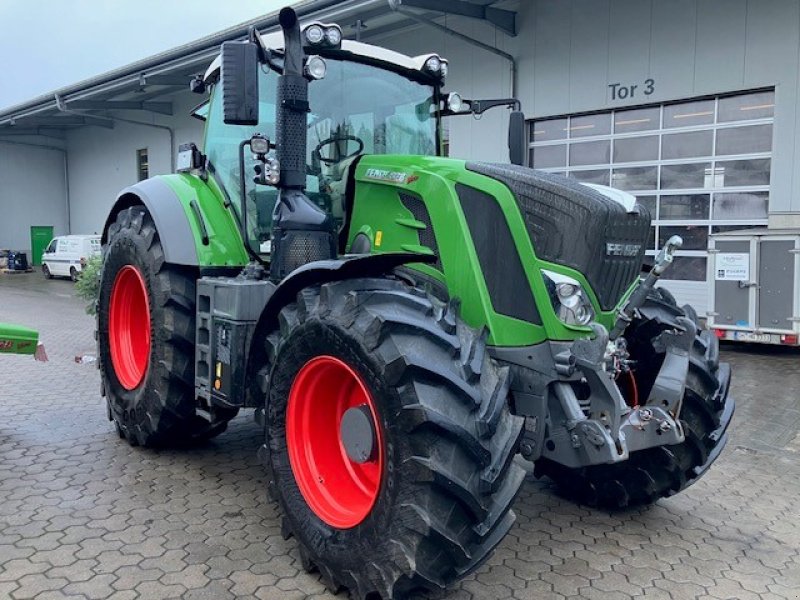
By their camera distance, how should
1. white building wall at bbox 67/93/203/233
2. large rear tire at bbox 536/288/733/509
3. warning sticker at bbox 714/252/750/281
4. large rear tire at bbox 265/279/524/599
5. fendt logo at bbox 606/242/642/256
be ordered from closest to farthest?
large rear tire at bbox 265/279/524/599 → fendt logo at bbox 606/242/642/256 → large rear tire at bbox 536/288/733/509 → warning sticker at bbox 714/252/750/281 → white building wall at bbox 67/93/203/233

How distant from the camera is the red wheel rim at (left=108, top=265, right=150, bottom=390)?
210 inches

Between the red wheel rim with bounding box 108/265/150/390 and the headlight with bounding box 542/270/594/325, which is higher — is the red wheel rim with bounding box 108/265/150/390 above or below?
below

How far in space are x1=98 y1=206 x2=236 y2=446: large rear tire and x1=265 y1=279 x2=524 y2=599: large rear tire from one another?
1.42 m

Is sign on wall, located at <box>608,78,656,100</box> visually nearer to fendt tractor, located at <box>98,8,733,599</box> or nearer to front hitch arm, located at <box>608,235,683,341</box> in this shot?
fendt tractor, located at <box>98,8,733,599</box>

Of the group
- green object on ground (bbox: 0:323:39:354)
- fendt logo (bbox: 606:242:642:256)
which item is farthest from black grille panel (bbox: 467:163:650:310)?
green object on ground (bbox: 0:323:39:354)

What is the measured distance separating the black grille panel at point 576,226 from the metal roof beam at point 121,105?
21147 mm

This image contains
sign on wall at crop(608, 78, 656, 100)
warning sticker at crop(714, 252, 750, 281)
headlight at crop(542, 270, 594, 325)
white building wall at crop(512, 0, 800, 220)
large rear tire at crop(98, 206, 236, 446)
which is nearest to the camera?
headlight at crop(542, 270, 594, 325)

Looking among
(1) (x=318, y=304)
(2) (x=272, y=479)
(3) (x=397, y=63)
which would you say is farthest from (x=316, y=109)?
(2) (x=272, y=479)

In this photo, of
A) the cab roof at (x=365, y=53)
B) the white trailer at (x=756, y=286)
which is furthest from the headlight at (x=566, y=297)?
the white trailer at (x=756, y=286)

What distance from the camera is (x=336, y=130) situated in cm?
433

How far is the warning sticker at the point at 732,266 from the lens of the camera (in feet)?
31.9

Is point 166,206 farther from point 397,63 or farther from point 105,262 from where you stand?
point 397,63

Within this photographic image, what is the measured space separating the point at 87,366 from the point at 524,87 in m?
8.89

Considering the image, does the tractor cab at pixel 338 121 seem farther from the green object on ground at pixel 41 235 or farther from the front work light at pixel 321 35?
the green object on ground at pixel 41 235
